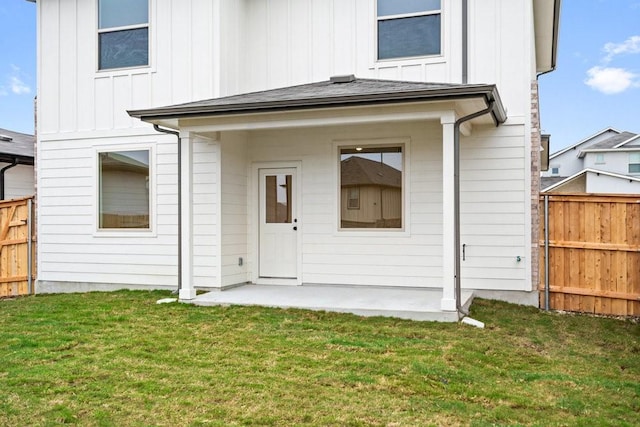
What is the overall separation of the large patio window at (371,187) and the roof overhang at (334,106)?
A: 3.99ft

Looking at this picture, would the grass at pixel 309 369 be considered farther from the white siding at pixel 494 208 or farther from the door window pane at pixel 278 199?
the door window pane at pixel 278 199

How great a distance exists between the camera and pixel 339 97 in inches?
264

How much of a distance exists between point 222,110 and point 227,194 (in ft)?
5.76

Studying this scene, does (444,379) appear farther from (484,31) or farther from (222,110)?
(484,31)

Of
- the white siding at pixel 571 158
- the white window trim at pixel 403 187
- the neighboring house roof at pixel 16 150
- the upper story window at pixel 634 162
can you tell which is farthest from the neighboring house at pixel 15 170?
the white siding at pixel 571 158

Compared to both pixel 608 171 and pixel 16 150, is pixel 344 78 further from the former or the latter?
pixel 608 171

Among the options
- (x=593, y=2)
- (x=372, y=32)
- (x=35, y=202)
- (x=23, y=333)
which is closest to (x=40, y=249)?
(x=35, y=202)

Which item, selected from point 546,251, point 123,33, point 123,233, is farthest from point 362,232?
point 123,33

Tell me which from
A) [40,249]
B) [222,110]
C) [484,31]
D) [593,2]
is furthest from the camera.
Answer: [593,2]

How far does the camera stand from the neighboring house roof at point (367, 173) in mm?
8500

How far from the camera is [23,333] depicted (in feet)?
→ 20.1

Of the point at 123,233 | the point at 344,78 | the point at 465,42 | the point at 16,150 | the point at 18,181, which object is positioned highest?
the point at 465,42

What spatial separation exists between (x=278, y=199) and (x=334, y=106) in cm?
270

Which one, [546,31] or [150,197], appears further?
[546,31]
